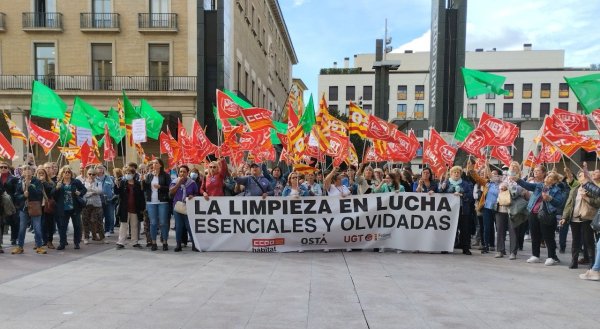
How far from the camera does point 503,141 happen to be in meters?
10.3

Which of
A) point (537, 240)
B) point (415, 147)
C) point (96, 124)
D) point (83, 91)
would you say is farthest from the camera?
point (83, 91)

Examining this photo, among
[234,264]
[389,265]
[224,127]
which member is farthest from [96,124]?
[389,265]

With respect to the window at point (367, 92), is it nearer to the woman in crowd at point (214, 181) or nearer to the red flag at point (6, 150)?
the red flag at point (6, 150)

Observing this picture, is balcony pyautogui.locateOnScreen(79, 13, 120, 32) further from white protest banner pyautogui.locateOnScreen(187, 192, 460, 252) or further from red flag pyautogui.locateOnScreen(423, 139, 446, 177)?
white protest banner pyautogui.locateOnScreen(187, 192, 460, 252)

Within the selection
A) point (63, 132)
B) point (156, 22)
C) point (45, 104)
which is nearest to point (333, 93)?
point (156, 22)

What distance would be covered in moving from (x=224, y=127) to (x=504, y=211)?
6.67 meters

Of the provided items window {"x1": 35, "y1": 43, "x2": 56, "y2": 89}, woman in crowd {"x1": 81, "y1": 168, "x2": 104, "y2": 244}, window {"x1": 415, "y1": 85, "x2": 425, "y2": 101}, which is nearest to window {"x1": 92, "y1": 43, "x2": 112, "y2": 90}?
window {"x1": 35, "y1": 43, "x2": 56, "y2": 89}

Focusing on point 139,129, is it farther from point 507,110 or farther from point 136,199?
point 507,110

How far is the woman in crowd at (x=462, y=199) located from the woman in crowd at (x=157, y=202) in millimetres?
5507

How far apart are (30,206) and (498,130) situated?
9.82m

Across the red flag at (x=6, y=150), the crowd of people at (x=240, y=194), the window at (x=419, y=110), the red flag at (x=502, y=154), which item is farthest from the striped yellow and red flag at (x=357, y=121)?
the window at (x=419, y=110)

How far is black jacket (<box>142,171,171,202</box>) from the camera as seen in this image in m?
9.07

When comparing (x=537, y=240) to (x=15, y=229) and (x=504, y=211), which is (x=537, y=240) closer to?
(x=504, y=211)

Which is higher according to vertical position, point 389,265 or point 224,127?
point 224,127
